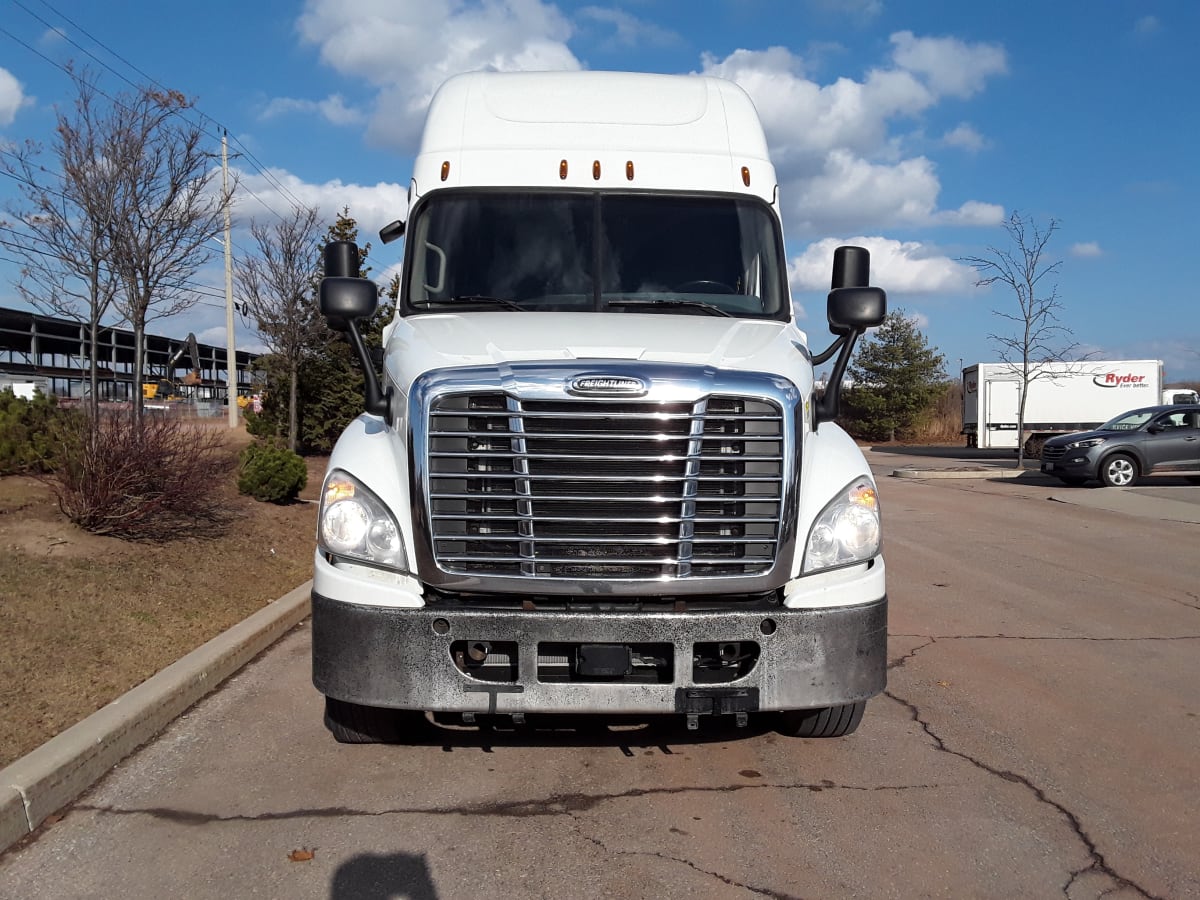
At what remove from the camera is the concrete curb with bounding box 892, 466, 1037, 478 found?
2336cm

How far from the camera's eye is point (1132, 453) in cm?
1941

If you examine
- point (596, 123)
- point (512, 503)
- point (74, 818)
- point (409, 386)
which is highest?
point (596, 123)

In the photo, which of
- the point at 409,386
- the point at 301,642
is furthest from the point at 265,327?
the point at 409,386

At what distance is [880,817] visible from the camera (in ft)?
12.9

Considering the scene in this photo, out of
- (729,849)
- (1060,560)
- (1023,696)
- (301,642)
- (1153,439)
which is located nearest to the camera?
(729,849)

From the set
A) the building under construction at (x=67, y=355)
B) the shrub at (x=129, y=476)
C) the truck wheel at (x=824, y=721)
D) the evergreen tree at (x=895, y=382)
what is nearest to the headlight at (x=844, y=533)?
the truck wheel at (x=824, y=721)

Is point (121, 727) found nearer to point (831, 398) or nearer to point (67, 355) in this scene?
point (831, 398)

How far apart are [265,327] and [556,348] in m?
17.0

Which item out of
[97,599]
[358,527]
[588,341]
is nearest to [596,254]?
[588,341]

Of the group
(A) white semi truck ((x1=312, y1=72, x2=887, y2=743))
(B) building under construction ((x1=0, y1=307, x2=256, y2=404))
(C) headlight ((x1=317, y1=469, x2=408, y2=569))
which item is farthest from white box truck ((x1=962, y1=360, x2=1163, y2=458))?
(C) headlight ((x1=317, y1=469, x2=408, y2=569))

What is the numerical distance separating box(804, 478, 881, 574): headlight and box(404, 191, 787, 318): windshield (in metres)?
1.36

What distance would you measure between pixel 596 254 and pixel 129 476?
4877mm

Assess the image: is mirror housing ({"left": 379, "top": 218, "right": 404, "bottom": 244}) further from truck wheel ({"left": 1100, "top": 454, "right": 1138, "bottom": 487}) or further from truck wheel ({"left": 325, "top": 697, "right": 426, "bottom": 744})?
truck wheel ({"left": 1100, "top": 454, "right": 1138, "bottom": 487})

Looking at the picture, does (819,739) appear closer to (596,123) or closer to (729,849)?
(729,849)
